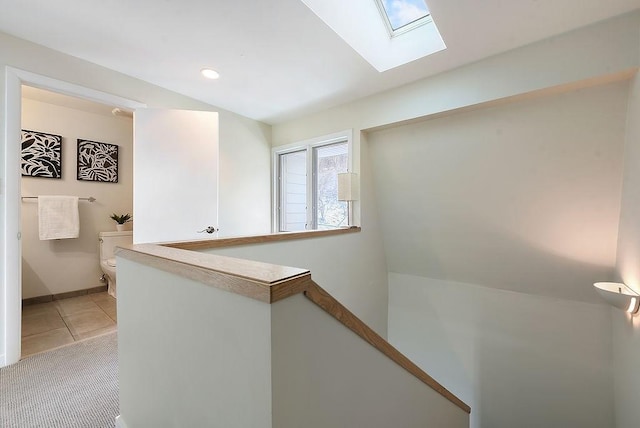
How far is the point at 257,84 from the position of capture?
2412 mm

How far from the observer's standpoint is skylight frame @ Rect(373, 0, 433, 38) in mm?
1909

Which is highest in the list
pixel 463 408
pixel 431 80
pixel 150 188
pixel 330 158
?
pixel 431 80

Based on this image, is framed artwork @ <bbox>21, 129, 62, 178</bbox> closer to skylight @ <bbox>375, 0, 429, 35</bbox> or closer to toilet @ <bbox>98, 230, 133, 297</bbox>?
toilet @ <bbox>98, 230, 133, 297</bbox>

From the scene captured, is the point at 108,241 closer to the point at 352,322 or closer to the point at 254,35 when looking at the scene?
the point at 254,35

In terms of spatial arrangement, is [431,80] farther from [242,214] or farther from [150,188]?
[150,188]

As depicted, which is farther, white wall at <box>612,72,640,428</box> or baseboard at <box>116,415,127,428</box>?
white wall at <box>612,72,640,428</box>

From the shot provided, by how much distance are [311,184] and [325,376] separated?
103 inches

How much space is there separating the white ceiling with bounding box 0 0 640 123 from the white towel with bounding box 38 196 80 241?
202 centimetres

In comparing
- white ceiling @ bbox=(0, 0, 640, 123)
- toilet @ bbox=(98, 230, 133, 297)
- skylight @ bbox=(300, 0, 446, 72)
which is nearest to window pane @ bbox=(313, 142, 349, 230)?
white ceiling @ bbox=(0, 0, 640, 123)

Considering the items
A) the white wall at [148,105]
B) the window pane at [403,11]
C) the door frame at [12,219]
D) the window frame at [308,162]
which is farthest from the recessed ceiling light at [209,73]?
the window pane at [403,11]

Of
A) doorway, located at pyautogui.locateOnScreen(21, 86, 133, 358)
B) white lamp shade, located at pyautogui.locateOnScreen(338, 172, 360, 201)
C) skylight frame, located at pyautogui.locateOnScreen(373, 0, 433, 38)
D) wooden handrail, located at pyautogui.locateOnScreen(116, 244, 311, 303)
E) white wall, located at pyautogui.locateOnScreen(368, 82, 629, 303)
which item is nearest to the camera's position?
wooden handrail, located at pyautogui.locateOnScreen(116, 244, 311, 303)

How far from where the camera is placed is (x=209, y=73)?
2.24 meters

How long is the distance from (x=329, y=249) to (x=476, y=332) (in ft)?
5.98

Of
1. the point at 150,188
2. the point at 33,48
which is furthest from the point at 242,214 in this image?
the point at 33,48
